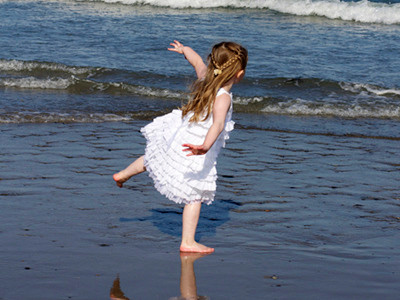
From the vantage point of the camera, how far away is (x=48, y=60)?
1373 cm

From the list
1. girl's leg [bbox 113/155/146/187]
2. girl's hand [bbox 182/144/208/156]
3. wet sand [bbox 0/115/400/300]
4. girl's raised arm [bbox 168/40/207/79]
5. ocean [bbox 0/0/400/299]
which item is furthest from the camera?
girl's leg [bbox 113/155/146/187]

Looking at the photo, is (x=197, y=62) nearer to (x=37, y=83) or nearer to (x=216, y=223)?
(x=216, y=223)

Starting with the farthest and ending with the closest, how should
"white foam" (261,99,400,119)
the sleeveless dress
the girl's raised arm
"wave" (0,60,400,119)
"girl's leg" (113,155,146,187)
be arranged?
"wave" (0,60,400,119)
"white foam" (261,99,400,119)
"girl's leg" (113,155,146,187)
the girl's raised arm
the sleeveless dress

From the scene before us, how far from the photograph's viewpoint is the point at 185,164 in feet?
14.2

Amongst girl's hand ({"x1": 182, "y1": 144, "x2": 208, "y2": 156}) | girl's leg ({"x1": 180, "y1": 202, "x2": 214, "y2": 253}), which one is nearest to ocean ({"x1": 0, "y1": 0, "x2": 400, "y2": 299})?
girl's leg ({"x1": 180, "y1": 202, "x2": 214, "y2": 253})

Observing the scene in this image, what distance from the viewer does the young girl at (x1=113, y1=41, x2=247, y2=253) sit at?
4223 mm

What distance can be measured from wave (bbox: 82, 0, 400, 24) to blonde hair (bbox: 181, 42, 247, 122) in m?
17.9

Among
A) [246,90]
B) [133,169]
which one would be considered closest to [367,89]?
[246,90]

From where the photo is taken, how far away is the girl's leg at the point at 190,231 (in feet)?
13.8

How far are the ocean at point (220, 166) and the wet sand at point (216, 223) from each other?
0.7 inches

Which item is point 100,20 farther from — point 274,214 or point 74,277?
point 74,277

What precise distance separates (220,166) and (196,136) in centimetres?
236

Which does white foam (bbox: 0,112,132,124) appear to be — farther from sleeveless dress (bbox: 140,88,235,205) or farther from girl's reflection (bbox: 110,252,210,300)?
girl's reflection (bbox: 110,252,210,300)

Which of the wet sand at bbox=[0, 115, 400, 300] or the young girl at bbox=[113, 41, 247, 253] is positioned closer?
the wet sand at bbox=[0, 115, 400, 300]
